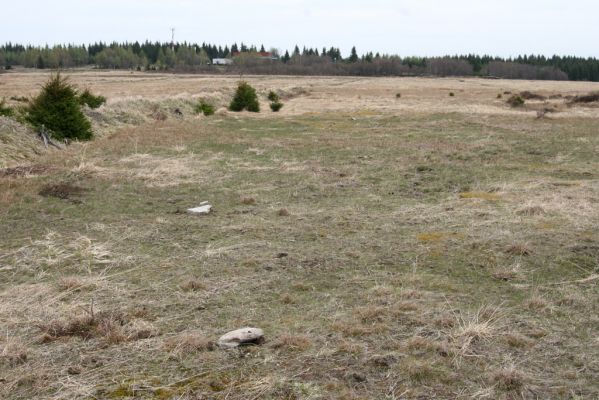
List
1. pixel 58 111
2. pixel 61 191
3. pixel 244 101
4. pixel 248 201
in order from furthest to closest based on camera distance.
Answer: pixel 244 101 < pixel 58 111 < pixel 61 191 < pixel 248 201

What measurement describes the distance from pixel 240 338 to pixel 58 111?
1661cm

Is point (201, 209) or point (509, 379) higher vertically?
point (201, 209)

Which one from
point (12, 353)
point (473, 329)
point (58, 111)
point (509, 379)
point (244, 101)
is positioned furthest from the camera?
point (244, 101)

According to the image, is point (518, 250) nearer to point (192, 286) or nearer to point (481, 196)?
point (481, 196)

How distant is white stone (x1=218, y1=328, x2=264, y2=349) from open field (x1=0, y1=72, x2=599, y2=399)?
11cm

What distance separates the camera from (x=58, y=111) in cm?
1892

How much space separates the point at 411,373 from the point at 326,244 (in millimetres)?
3655

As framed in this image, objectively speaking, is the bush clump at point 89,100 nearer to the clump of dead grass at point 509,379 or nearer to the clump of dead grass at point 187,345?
the clump of dead grass at point 187,345

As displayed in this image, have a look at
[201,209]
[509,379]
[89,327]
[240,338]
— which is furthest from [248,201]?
[509,379]

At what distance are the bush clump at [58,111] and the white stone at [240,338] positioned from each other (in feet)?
52.1

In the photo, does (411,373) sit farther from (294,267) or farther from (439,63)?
(439,63)

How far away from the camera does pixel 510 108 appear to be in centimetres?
3556

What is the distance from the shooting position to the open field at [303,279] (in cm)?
447

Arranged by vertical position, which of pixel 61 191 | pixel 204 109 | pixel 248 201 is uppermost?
pixel 204 109
